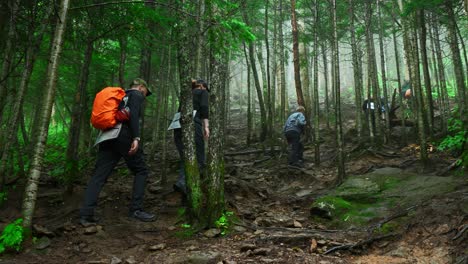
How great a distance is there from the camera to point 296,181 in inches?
351

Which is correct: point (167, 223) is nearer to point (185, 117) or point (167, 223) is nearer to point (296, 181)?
point (185, 117)

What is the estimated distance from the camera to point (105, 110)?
15.9ft

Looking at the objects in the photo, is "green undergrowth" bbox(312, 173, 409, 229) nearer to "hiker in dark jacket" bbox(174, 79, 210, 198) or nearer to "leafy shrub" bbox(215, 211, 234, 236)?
"leafy shrub" bbox(215, 211, 234, 236)

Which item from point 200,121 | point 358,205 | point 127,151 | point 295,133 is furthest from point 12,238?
point 295,133

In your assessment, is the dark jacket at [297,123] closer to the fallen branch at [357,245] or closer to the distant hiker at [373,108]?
the distant hiker at [373,108]

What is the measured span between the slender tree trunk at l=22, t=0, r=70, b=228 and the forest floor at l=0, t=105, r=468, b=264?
1.60 ft

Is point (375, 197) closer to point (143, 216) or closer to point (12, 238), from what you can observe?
point (143, 216)

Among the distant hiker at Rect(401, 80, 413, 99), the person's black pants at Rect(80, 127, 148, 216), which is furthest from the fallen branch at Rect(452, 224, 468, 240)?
the distant hiker at Rect(401, 80, 413, 99)

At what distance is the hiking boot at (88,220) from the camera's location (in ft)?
14.9

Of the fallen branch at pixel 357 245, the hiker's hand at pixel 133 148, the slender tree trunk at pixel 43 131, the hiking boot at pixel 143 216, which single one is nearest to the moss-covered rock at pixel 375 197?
the fallen branch at pixel 357 245

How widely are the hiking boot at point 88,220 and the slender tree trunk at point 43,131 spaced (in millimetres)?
802

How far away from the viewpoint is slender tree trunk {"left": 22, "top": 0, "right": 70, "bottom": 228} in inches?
147

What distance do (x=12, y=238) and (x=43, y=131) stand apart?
1219 mm

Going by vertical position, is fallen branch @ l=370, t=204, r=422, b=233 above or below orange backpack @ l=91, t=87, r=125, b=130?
below
